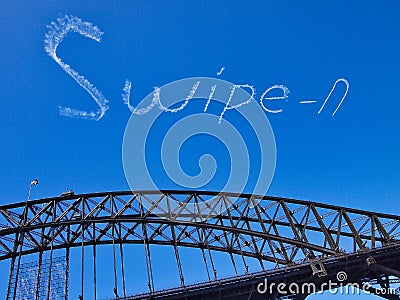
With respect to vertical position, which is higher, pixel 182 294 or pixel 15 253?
pixel 15 253

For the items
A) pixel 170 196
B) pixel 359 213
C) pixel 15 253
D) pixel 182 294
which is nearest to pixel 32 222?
pixel 15 253

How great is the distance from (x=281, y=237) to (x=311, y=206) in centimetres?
546

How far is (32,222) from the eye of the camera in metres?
44.1

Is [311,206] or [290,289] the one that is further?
[311,206]

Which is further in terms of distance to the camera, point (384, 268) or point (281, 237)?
point (281, 237)

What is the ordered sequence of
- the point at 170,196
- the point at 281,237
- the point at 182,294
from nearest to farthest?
the point at 182,294, the point at 281,237, the point at 170,196

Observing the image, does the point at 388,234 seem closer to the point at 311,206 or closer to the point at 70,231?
the point at 311,206

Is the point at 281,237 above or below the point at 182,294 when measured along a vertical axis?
above

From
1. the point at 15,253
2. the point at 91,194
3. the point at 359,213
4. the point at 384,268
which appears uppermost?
the point at 91,194

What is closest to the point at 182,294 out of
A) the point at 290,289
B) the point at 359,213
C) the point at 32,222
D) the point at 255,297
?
the point at 255,297

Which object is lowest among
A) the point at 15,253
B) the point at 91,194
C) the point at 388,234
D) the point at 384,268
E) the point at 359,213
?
the point at 384,268

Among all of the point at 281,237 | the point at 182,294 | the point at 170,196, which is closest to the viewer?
the point at 182,294

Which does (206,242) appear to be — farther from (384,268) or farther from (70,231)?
(384,268)

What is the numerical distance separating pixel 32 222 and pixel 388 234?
3426cm
